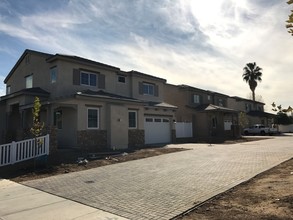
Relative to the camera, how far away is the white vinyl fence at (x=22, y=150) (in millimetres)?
14219

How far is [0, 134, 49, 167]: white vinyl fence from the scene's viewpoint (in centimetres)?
1422

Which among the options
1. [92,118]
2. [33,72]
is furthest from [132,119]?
[33,72]

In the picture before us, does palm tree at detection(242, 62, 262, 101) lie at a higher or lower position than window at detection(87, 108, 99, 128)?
higher

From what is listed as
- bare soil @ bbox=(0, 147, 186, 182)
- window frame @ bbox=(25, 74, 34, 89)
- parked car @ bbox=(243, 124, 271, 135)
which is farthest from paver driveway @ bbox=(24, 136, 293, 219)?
parked car @ bbox=(243, 124, 271, 135)

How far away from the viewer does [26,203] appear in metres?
7.91

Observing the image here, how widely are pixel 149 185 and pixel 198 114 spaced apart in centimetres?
2848

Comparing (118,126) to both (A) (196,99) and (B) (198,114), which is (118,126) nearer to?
(B) (198,114)

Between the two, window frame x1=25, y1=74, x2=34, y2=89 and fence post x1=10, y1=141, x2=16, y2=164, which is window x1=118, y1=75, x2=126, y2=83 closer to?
window frame x1=25, y1=74, x2=34, y2=89

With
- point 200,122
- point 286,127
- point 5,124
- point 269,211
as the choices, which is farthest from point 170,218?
point 286,127

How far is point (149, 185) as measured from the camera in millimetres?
9492

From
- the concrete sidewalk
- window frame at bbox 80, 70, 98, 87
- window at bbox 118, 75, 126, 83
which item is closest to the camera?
the concrete sidewalk

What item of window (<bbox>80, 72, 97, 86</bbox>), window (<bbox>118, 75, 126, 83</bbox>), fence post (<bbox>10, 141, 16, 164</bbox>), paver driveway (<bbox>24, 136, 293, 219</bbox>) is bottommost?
paver driveway (<bbox>24, 136, 293, 219</bbox>)

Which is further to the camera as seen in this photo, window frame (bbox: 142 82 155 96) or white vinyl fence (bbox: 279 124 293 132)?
white vinyl fence (bbox: 279 124 293 132)

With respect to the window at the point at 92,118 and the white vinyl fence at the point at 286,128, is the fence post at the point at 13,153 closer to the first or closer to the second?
the window at the point at 92,118
